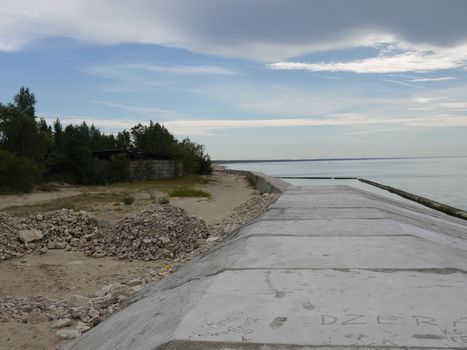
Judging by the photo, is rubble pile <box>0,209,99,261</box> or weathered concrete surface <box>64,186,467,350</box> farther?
rubble pile <box>0,209,99,261</box>

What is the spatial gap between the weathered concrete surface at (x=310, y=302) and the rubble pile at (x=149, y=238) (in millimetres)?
6005

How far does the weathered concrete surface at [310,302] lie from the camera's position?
2678 millimetres

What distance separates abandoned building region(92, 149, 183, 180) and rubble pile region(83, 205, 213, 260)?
1218 inches

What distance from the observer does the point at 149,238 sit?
38.0 feet

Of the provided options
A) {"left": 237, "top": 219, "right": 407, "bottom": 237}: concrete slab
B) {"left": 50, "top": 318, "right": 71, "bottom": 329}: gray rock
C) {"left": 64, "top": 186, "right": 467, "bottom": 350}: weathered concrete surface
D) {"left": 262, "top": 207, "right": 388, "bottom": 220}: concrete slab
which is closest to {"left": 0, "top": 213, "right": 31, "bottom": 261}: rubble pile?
{"left": 50, "top": 318, "right": 71, "bottom": 329}: gray rock

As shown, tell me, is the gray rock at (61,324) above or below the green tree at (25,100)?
below

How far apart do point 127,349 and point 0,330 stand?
3966mm

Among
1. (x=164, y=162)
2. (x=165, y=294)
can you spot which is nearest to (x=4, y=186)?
(x=164, y=162)

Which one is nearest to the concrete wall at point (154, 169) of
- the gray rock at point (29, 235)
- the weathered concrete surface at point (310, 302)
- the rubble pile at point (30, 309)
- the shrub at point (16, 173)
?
the shrub at point (16, 173)

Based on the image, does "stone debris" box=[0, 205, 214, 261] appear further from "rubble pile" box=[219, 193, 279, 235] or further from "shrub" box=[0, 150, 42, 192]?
"shrub" box=[0, 150, 42, 192]

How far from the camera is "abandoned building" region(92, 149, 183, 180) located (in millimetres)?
43531

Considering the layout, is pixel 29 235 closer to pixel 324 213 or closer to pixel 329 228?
pixel 324 213

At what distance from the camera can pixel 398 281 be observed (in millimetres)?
3781

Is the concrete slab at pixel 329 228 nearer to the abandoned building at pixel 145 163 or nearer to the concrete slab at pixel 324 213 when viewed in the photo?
the concrete slab at pixel 324 213
